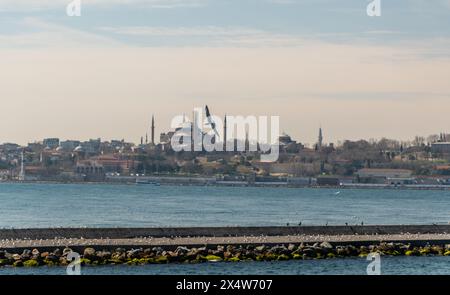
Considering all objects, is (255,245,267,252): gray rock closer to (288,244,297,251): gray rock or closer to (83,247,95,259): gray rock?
(288,244,297,251): gray rock

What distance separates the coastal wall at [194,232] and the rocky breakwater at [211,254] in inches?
173

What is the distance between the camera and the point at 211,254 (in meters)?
32.0

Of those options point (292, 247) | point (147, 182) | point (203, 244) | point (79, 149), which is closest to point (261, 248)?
point (292, 247)

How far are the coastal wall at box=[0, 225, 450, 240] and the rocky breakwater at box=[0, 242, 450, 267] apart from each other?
4.39 meters

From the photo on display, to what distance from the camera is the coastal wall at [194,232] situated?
35750 millimetres

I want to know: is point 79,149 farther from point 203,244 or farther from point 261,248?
point 261,248

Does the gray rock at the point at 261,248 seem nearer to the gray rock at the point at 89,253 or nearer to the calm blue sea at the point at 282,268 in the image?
the calm blue sea at the point at 282,268

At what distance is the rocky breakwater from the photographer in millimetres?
29609

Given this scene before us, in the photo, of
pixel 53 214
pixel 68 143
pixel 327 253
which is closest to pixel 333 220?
pixel 53 214

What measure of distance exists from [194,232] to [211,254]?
5.85 metres


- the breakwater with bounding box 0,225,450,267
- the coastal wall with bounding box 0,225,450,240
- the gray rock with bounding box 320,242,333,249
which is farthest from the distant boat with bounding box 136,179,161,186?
the gray rock with bounding box 320,242,333,249

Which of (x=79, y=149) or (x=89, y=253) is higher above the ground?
(x=79, y=149)
